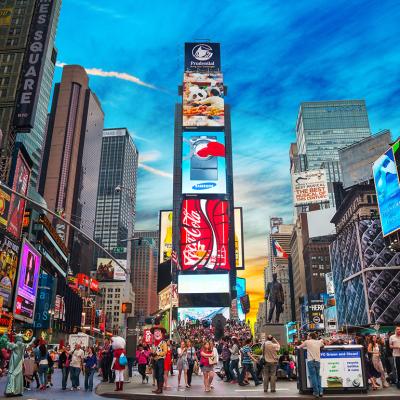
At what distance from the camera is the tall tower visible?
96.4 meters

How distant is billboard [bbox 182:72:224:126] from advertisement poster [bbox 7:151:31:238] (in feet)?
210

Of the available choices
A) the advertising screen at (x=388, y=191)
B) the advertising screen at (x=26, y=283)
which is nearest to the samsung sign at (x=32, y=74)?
the advertising screen at (x=26, y=283)

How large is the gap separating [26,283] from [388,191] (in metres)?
43.8

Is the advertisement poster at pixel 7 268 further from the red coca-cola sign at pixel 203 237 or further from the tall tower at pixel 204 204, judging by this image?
the red coca-cola sign at pixel 203 237

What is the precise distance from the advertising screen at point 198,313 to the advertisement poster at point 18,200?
51927 mm

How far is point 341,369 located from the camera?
1387 cm

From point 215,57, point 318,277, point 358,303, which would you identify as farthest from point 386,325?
point 215,57

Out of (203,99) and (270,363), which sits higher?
(203,99)

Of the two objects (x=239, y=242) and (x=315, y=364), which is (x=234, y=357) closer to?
(x=315, y=364)

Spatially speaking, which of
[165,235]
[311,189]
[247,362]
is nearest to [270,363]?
[247,362]

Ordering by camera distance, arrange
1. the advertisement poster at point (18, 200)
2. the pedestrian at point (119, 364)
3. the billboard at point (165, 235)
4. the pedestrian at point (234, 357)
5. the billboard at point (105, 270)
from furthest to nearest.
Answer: the billboard at point (105, 270), the billboard at point (165, 235), the advertisement poster at point (18, 200), the pedestrian at point (234, 357), the pedestrian at point (119, 364)

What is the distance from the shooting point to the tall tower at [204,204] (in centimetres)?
9644

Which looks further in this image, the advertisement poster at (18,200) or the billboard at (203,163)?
the billboard at (203,163)

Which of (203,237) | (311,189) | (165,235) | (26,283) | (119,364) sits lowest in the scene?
(119,364)
